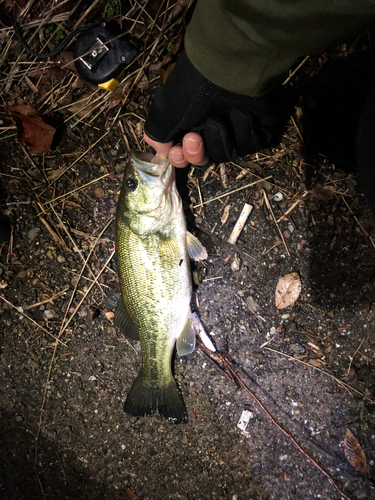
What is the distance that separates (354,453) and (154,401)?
1.88 metres

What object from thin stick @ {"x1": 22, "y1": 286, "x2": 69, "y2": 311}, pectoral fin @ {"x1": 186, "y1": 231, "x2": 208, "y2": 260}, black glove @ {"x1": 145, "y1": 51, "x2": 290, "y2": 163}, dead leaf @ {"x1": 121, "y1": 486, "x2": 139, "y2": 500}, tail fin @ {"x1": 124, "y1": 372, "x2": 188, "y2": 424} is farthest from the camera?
thin stick @ {"x1": 22, "y1": 286, "x2": 69, "y2": 311}

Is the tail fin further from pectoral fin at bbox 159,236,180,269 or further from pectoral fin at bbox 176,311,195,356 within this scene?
pectoral fin at bbox 159,236,180,269

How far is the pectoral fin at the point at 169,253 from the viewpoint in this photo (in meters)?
2.58

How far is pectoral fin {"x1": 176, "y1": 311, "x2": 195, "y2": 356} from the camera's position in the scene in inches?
108

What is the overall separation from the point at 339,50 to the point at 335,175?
115 cm

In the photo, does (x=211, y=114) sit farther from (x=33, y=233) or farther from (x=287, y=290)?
(x=33, y=233)

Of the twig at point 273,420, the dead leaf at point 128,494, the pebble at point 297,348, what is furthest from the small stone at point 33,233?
the pebble at point 297,348

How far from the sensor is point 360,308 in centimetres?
273

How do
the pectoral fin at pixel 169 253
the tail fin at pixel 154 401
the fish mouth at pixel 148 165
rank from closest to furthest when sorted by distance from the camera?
the fish mouth at pixel 148 165 → the pectoral fin at pixel 169 253 → the tail fin at pixel 154 401

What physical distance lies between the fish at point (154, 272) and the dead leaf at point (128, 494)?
0.87 meters

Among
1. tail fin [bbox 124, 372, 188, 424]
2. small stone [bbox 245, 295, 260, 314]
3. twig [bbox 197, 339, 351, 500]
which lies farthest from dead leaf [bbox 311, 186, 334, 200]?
tail fin [bbox 124, 372, 188, 424]

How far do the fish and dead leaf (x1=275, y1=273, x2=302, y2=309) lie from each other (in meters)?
0.80

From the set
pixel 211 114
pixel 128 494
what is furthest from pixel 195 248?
pixel 128 494

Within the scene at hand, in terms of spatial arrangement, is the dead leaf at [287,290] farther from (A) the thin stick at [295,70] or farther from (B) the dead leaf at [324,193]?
(A) the thin stick at [295,70]
